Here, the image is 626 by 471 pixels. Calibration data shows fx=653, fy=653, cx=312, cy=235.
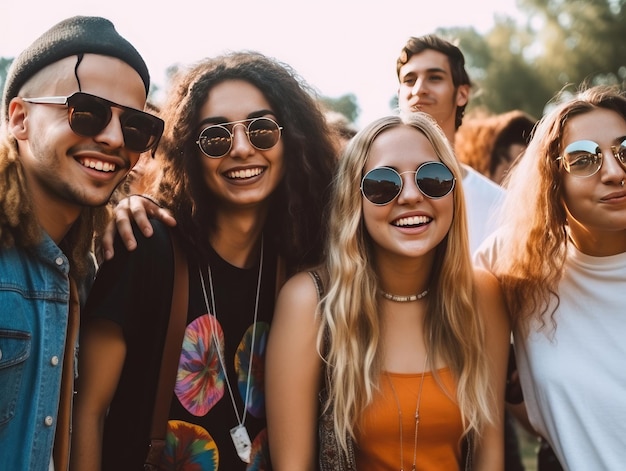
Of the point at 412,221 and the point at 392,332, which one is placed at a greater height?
the point at 412,221

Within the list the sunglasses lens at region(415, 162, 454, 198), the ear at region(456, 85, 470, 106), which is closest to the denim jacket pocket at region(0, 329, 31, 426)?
the sunglasses lens at region(415, 162, 454, 198)

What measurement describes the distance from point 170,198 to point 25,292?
3.30 feet

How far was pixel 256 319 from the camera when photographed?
312cm

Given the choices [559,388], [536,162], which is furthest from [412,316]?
[536,162]

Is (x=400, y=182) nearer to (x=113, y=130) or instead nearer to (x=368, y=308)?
(x=368, y=308)

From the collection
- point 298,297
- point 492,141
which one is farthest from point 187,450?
point 492,141

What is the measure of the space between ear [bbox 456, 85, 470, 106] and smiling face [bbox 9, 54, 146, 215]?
325cm

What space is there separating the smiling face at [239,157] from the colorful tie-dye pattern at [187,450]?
1059mm

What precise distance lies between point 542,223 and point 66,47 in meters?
2.34

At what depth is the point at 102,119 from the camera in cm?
265

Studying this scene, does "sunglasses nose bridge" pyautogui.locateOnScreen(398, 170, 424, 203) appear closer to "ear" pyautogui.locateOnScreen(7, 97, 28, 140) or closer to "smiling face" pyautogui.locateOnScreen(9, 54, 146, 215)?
"smiling face" pyautogui.locateOnScreen(9, 54, 146, 215)

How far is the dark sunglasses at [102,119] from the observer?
2.58m

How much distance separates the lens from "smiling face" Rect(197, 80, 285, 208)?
10.2 feet

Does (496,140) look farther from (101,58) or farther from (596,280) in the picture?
(101,58)
